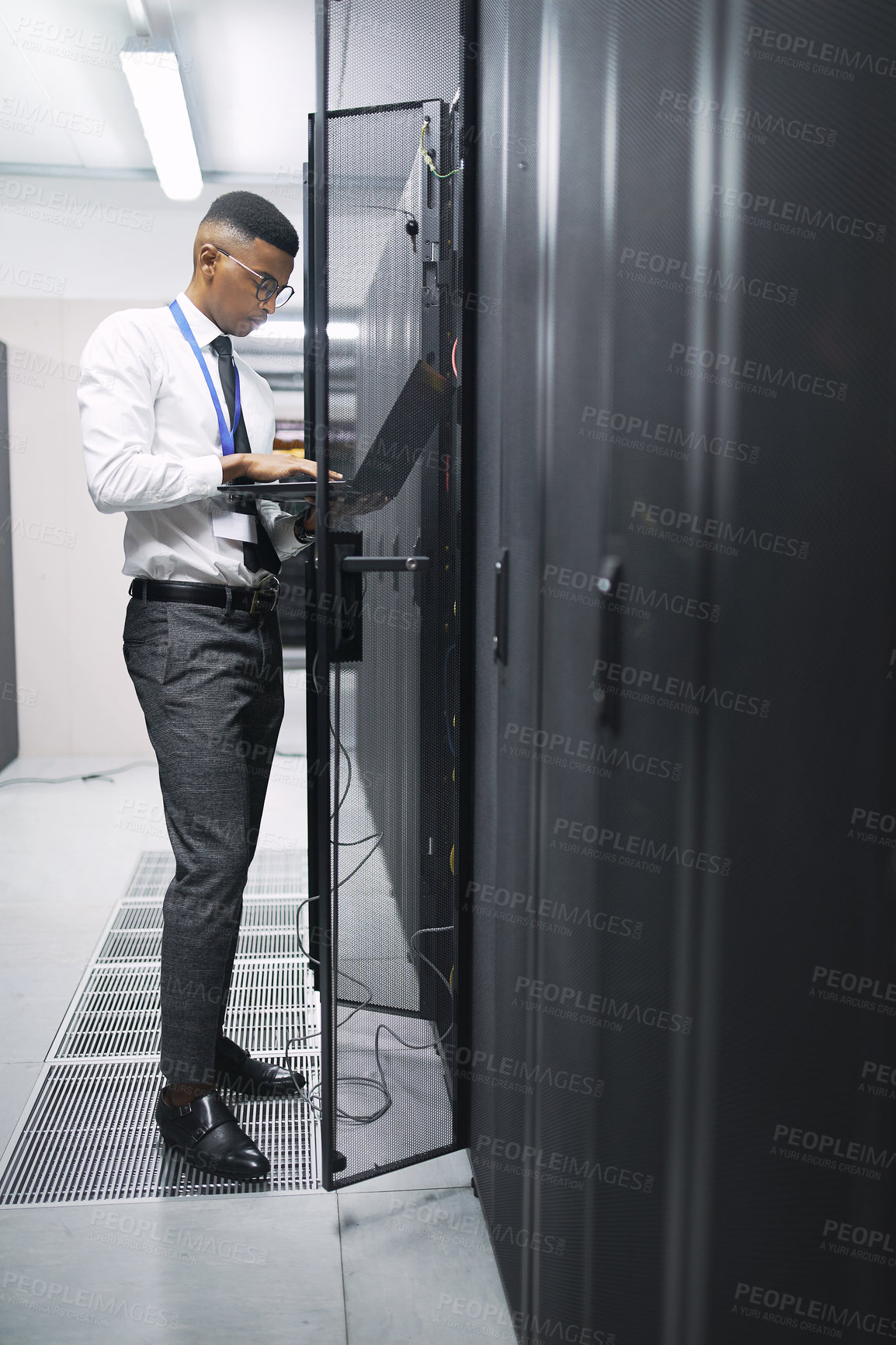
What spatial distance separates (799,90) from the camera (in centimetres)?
84

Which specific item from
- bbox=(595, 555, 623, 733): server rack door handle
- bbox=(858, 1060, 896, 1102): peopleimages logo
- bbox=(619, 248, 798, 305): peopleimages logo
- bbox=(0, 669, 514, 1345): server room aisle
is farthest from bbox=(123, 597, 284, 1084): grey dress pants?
bbox=(858, 1060, 896, 1102): peopleimages logo

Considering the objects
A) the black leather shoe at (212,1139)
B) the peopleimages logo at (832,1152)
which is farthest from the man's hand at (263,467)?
the peopleimages logo at (832,1152)

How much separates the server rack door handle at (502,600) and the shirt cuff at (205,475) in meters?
0.51

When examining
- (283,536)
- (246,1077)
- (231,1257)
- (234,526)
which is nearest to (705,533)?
(234,526)

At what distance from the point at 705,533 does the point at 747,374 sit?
5.6 inches

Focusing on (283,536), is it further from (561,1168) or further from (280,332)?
(280,332)

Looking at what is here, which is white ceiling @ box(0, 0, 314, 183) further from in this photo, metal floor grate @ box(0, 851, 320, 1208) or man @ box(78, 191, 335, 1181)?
metal floor grate @ box(0, 851, 320, 1208)

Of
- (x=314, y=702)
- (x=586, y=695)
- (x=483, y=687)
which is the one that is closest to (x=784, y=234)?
(x=586, y=695)

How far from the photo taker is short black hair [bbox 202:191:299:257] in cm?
169

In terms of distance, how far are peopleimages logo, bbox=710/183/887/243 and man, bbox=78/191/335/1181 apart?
0.85 meters

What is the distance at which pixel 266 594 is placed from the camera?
5.68ft

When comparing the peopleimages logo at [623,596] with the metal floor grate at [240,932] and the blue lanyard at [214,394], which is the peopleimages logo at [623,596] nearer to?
the blue lanyard at [214,394]

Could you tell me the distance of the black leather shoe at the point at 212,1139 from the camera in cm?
161

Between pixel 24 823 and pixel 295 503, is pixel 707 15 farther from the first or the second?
pixel 24 823
